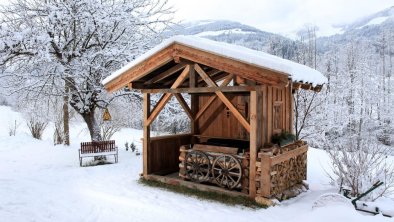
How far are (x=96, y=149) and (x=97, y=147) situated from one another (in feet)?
0.26

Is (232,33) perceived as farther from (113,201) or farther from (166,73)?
(113,201)

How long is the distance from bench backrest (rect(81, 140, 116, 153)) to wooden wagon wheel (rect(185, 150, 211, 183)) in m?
4.19

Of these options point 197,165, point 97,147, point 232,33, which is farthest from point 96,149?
point 232,33

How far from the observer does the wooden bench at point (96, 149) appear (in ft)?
35.1

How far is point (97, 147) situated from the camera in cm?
1097

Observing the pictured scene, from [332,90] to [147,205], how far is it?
78.0 ft

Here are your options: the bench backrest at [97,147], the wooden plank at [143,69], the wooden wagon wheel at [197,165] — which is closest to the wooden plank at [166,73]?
the wooden plank at [143,69]

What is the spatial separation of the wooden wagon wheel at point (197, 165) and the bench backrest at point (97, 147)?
4187 mm

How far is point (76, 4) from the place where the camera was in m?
10.6

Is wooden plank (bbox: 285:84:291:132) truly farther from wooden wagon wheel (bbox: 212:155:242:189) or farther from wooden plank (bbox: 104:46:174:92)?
wooden plank (bbox: 104:46:174:92)

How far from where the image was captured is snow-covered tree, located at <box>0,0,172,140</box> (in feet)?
33.8

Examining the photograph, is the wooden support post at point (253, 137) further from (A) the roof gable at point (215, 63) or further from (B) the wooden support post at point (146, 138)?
(B) the wooden support post at point (146, 138)

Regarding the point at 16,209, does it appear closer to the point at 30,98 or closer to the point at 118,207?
the point at 118,207

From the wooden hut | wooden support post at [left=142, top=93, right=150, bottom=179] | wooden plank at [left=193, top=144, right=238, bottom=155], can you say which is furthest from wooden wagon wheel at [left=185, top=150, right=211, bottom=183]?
wooden support post at [left=142, top=93, right=150, bottom=179]
